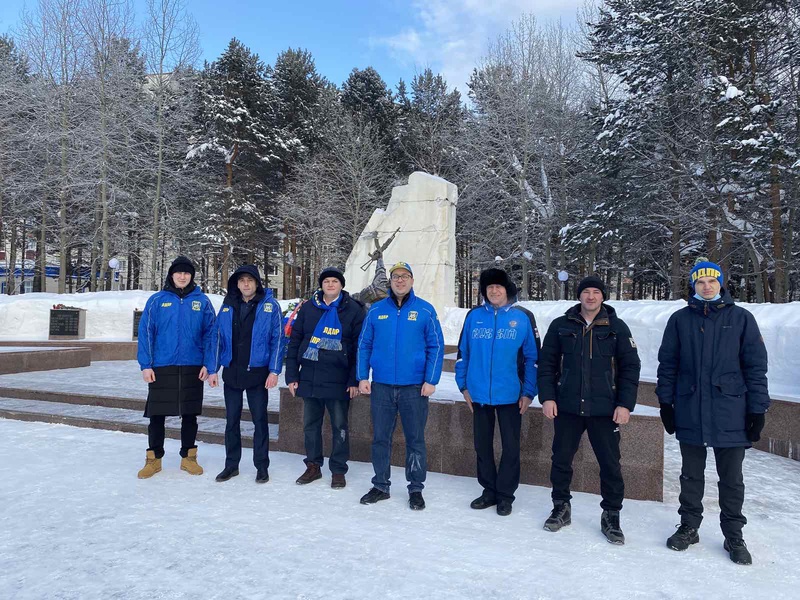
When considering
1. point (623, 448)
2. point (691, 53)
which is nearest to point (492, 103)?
point (691, 53)

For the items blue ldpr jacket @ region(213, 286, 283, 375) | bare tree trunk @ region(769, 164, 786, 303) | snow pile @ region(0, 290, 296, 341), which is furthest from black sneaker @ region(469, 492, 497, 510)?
bare tree trunk @ region(769, 164, 786, 303)

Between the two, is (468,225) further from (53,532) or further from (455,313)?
(53,532)

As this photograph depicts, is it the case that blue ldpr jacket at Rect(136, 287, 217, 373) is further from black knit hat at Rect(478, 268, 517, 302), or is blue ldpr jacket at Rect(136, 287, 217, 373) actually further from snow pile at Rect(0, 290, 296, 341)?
snow pile at Rect(0, 290, 296, 341)

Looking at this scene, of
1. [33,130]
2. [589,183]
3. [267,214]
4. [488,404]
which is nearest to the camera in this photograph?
[488,404]

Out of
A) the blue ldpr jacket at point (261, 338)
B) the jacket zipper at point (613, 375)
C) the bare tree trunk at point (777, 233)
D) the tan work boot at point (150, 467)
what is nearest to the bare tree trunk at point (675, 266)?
the bare tree trunk at point (777, 233)

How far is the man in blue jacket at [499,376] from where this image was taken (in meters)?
3.86

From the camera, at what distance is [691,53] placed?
56.9ft

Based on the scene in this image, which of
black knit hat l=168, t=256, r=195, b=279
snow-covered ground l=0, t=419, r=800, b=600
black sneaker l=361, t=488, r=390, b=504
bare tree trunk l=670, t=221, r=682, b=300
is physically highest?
bare tree trunk l=670, t=221, r=682, b=300

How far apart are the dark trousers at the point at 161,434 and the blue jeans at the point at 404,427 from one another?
5.49ft

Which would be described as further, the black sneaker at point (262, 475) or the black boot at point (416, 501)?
the black sneaker at point (262, 475)

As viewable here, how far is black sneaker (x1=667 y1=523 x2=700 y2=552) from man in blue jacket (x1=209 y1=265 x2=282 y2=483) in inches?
114

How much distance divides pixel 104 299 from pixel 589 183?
796 inches

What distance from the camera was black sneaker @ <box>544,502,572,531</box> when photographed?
3.55m

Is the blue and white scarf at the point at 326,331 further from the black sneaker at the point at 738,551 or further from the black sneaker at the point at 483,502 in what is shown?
the black sneaker at the point at 738,551
